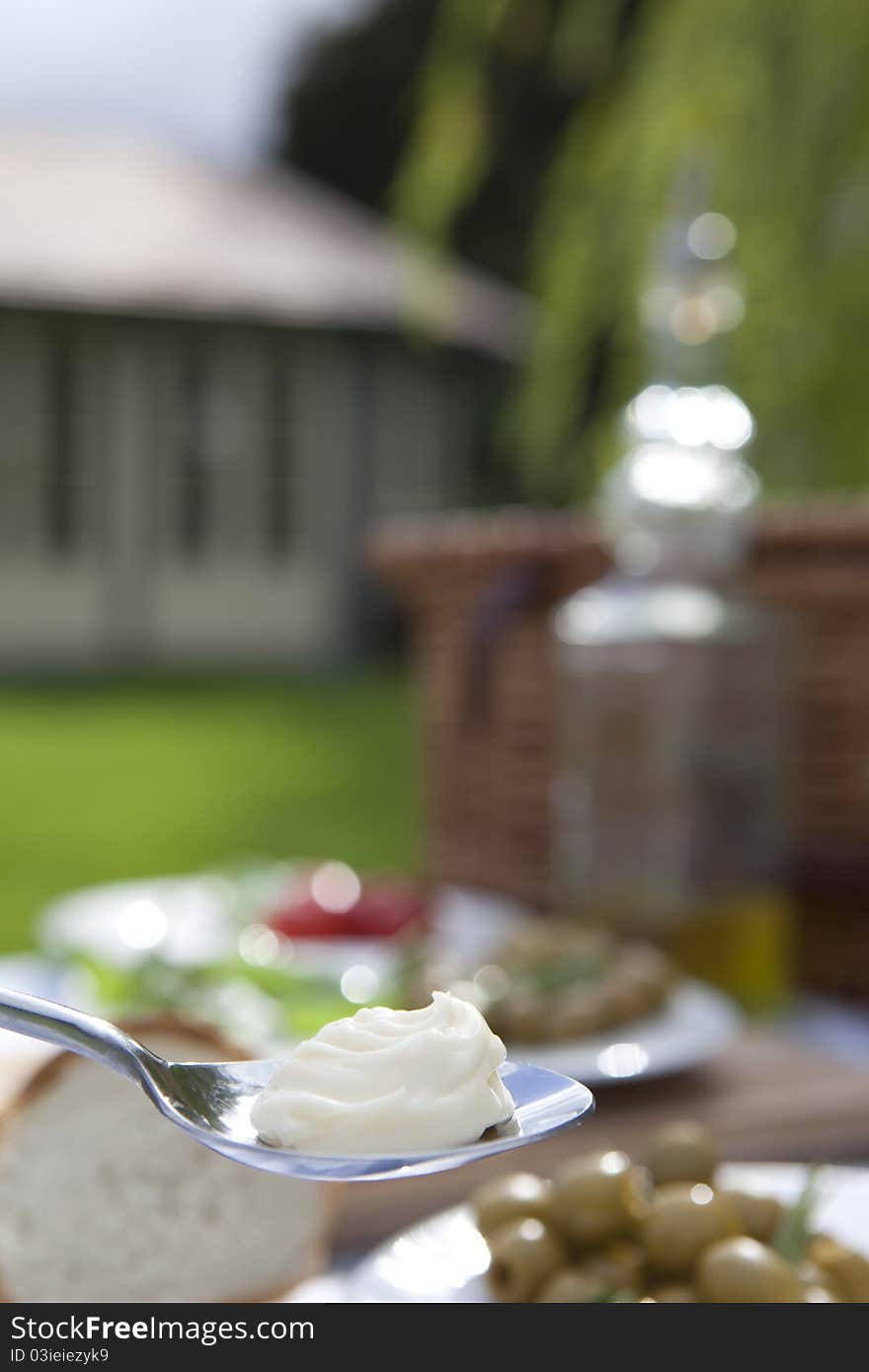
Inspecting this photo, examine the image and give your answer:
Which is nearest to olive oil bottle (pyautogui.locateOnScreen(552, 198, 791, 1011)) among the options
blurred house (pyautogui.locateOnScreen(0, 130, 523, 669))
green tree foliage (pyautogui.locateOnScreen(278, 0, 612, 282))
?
green tree foliage (pyautogui.locateOnScreen(278, 0, 612, 282))

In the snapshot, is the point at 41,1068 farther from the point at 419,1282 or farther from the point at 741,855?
the point at 741,855

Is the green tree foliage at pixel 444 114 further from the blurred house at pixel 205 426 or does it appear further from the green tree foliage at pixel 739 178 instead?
the blurred house at pixel 205 426

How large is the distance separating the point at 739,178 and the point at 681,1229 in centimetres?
157

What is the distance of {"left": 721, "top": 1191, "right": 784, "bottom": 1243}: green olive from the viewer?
57 centimetres

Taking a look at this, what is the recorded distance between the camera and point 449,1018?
507 mm

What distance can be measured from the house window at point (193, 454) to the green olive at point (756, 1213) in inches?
390

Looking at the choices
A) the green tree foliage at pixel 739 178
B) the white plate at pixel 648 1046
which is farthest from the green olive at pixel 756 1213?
the green tree foliage at pixel 739 178

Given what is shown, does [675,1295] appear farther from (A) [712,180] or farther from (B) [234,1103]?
(A) [712,180]

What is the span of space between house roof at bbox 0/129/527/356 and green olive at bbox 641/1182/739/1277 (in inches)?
344

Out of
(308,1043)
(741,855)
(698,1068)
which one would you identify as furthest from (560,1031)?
(308,1043)

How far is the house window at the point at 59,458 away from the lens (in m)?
10.2

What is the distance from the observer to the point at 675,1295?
1.78ft

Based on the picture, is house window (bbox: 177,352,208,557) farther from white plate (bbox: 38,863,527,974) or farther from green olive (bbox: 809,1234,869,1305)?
green olive (bbox: 809,1234,869,1305)

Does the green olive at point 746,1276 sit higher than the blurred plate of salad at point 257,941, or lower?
higher
